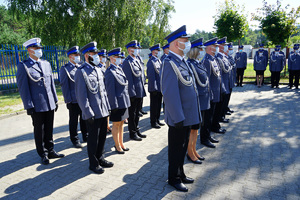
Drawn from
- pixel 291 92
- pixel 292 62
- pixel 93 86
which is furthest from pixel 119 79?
pixel 292 62

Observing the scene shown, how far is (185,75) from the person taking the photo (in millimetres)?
3242

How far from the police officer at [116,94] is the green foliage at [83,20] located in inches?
430

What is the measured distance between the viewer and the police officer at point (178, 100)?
3.13 meters

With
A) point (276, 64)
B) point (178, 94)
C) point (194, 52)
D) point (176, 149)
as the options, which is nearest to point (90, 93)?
point (178, 94)

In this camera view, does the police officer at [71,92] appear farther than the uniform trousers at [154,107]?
No

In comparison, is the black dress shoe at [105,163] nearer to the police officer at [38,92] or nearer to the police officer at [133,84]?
the police officer at [38,92]

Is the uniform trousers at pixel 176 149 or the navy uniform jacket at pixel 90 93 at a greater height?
the navy uniform jacket at pixel 90 93

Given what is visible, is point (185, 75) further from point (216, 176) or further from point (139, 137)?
point (139, 137)

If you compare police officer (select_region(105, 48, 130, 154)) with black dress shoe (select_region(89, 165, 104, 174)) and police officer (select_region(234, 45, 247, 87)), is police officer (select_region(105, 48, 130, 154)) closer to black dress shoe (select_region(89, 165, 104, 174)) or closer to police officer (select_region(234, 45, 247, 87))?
black dress shoe (select_region(89, 165, 104, 174))

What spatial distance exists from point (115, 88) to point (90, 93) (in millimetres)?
956

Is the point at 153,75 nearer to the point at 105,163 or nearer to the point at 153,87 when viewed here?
the point at 153,87

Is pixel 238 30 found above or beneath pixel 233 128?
above

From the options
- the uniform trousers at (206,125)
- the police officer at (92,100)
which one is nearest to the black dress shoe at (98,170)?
the police officer at (92,100)

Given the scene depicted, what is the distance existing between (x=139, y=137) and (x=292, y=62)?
10.1 metres
